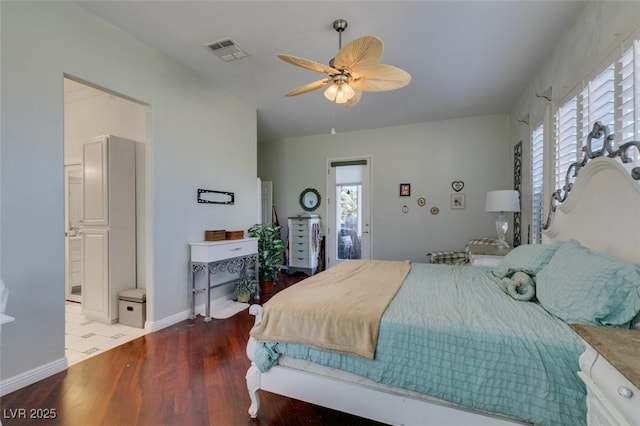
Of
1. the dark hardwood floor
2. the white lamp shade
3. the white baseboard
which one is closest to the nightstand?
the white lamp shade

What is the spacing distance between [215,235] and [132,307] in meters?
1.09

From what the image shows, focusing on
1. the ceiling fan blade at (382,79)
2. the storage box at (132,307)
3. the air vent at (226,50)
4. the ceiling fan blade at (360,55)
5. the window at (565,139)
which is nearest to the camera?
the ceiling fan blade at (360,55)

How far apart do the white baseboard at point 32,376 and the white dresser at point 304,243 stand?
11.7 feet

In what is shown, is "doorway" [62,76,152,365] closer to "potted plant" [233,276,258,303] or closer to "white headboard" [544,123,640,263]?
"potted plant" [233,276,258,303]

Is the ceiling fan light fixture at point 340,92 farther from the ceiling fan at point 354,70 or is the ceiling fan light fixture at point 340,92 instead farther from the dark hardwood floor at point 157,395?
the dark hardwood floor at point 157,395

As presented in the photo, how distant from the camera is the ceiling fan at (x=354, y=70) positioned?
1.85 metres

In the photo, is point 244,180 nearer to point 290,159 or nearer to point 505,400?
point 290,159

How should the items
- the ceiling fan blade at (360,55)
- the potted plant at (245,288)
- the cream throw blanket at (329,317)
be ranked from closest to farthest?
1. the cream throw blanket at (329,317)
2. the ceiling fan blade at (360,55)
3. the potted plant at (245,288)

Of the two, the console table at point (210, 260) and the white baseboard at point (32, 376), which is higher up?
the console table at point (210, 260)

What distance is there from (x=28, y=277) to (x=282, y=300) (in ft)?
5.93

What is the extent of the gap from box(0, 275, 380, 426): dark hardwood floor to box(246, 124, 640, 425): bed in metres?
0.24

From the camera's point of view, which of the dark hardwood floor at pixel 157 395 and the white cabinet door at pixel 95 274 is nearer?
the dark hardwood floor at pixel 157 395

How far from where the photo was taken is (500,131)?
4500 millimetres

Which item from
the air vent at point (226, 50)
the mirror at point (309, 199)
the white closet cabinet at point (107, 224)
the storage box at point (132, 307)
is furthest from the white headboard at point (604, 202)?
the white closet cabinet at point (107, 224)
